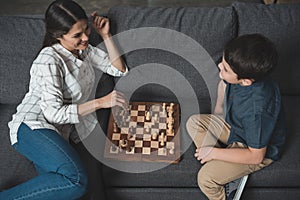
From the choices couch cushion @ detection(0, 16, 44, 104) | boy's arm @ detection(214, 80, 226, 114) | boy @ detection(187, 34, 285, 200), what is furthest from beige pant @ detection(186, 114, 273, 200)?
couch cushion @ detection(0, 16, 44, 104)

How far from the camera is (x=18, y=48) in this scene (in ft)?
6.10

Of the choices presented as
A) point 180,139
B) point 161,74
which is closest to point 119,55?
point 161,74

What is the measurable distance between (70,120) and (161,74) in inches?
22.8

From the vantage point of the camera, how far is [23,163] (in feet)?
5.44

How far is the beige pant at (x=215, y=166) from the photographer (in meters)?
1.58

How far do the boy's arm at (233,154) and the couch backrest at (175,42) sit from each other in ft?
1.17

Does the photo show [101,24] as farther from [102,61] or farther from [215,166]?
[215,166]

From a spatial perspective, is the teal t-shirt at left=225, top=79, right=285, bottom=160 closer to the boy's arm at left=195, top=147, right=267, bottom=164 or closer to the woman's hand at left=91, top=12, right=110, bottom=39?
the boy's arm at left=195, top=147, right=267, bottom=164

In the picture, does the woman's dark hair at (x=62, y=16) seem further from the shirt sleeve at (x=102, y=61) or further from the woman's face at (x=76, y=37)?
the shirt sleeve at (x=102, y=61)

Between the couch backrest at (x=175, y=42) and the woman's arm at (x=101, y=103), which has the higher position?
the couch backrest at (x=175, y=42)

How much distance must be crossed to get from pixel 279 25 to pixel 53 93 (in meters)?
1.17

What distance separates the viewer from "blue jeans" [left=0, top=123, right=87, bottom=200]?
1479 millimetres

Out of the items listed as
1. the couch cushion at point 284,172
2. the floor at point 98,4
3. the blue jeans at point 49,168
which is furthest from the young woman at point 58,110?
the floor at point 98,4

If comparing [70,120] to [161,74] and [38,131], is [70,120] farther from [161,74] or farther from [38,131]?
[161,74]
